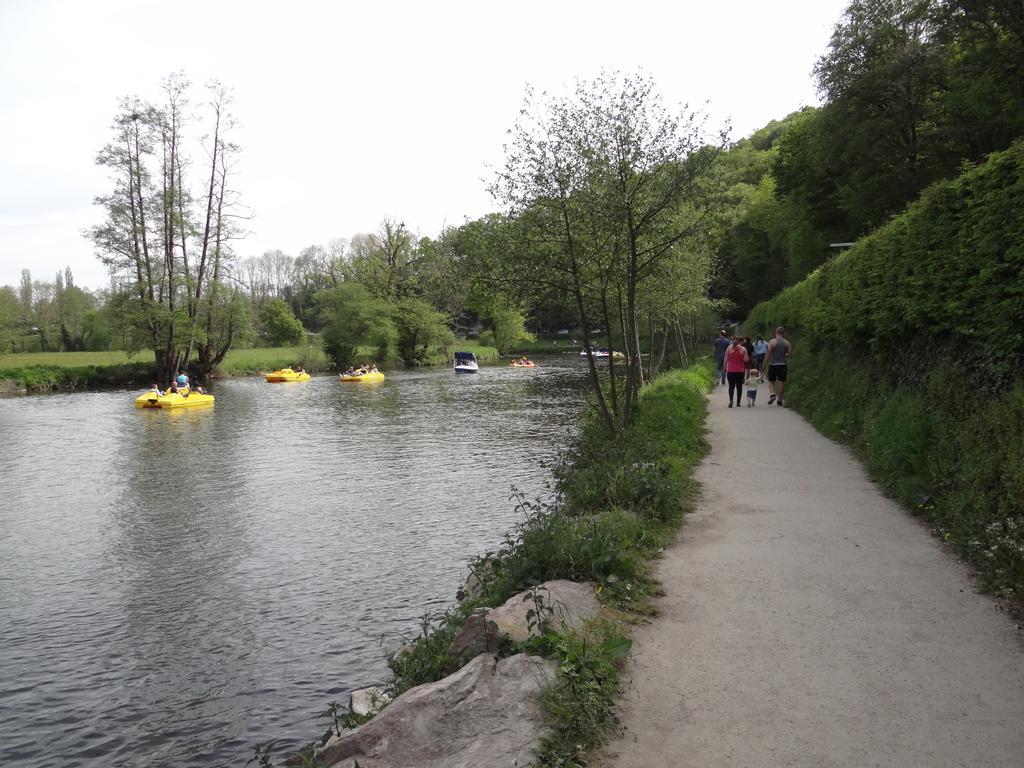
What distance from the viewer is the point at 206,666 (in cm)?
754

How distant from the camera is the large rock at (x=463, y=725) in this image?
3902mm

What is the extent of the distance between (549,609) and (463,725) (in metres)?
1.12

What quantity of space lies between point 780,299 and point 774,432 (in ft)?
67.1

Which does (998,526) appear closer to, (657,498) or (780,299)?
(657,498)

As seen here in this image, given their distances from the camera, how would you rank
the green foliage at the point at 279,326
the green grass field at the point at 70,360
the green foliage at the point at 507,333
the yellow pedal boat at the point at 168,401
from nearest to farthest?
the yellow pedal boat at the point at 168,401, the green grass field at the point at 70,360, the green foliage at the point at 507,333, the green foliage at the point at 279,326

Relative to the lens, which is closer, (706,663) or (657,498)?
(706,663)

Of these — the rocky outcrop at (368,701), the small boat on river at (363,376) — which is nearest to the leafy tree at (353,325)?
Answer: the small boat on river at (363,376)

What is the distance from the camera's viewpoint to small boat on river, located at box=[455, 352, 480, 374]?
5825cm

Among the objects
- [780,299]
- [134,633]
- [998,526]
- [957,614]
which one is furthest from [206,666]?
[780,299]

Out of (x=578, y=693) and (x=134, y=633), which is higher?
(x=578, y=693)

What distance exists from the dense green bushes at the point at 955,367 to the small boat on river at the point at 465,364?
44.6 metres

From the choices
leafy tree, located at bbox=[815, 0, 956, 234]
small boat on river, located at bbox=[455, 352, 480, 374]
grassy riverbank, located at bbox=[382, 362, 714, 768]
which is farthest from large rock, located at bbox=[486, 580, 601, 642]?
small boat on river, located at bbox=[455, 352, 480, 374]

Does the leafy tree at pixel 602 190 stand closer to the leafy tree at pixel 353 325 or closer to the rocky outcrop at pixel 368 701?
the rocky outcrop at pixel 368 701

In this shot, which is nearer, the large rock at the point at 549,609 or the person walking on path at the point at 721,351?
the large rock at the point at 549,609
